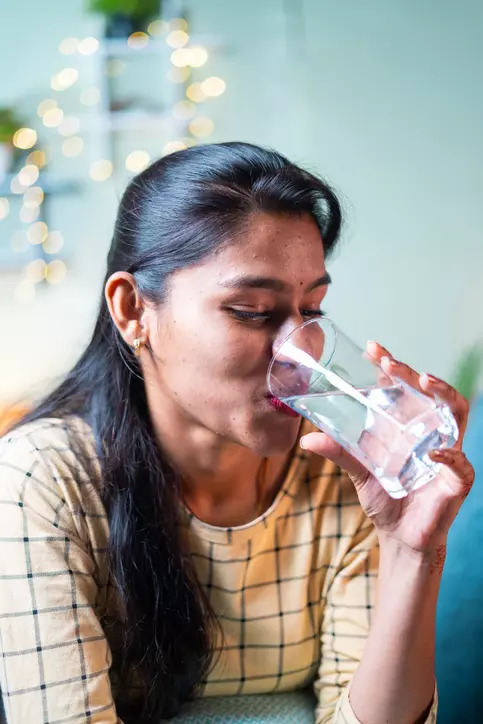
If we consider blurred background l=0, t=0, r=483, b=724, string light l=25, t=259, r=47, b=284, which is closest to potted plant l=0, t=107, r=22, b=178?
blurred background l=0, t=0, r=483, b=724

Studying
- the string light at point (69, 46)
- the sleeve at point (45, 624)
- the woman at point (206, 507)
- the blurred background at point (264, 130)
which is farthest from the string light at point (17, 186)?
the sleeve at point (45, 624)

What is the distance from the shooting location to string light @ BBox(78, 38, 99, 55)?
7.26ft

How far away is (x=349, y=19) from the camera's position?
6.86 feet

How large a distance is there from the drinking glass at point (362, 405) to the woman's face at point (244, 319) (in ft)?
0.14

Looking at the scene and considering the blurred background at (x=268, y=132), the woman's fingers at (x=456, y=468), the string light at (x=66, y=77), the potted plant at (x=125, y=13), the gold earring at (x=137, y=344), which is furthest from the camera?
the string light at (x=66, y=77)

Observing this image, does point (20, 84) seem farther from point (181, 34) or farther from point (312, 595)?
point (312, 595)

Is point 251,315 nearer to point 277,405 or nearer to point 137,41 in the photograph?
point 277,405

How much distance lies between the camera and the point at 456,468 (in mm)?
909

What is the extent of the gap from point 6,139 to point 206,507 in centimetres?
146

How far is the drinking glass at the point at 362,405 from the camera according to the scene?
870 mm

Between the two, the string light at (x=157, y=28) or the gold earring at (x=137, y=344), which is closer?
the gold earring at (x=137, y=344)

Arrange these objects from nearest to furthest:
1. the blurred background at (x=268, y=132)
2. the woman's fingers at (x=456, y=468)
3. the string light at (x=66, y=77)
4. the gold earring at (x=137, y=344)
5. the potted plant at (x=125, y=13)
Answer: the woman's fingers at (x=456, y=468), the gold earring at (x=137, y=344), the blurred background at (x=268, y=132), the potted plant at (x=125, y=13), the string light at (x=66, y=77)

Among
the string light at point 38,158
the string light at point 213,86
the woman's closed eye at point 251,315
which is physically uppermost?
the string light at point 213,86

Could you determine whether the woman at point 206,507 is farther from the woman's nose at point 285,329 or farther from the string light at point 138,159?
the string light at point 138,159
